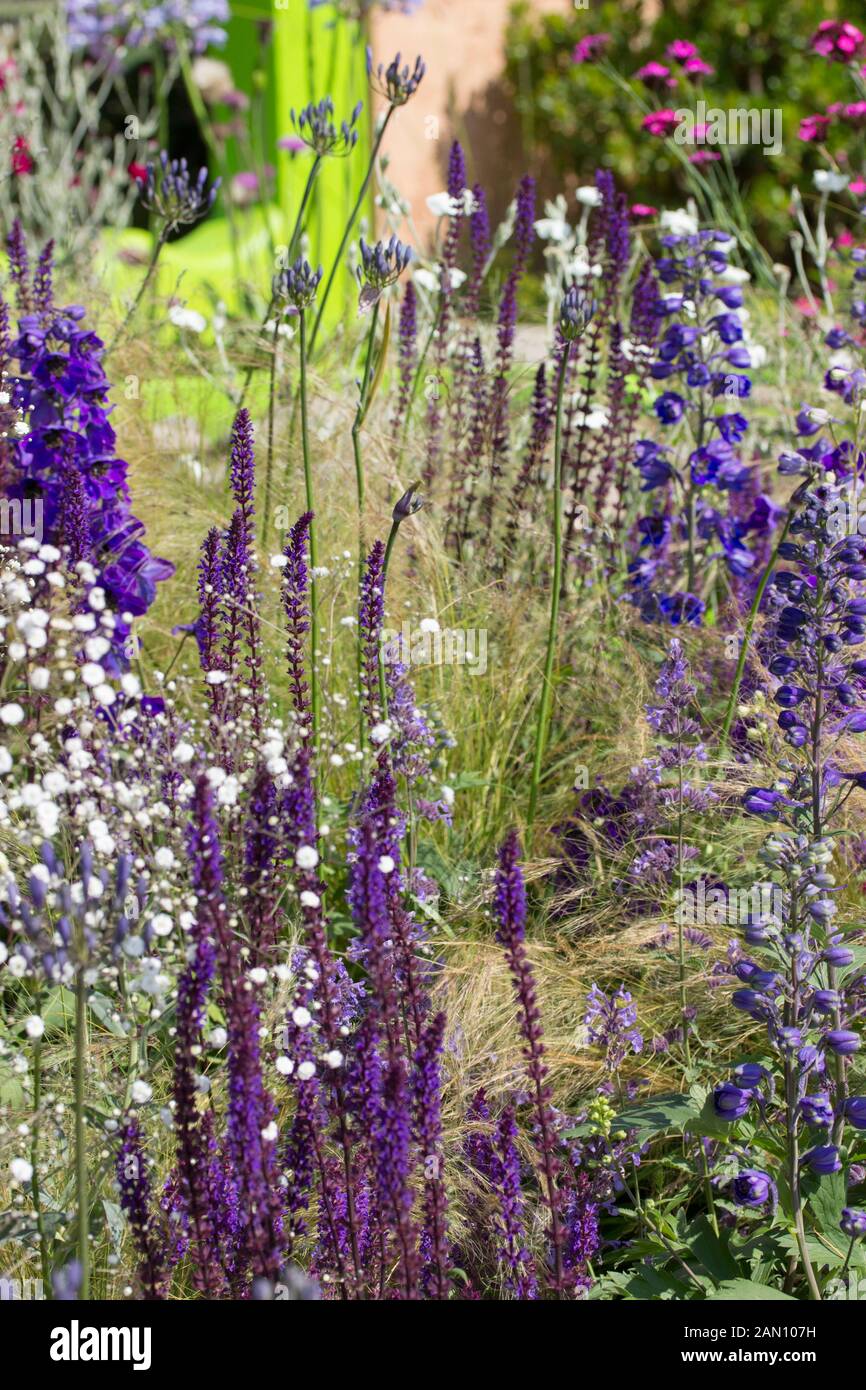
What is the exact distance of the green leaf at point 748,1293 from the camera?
2.06 metres

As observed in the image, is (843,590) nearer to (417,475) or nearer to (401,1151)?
(401,1151)

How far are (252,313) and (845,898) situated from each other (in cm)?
404

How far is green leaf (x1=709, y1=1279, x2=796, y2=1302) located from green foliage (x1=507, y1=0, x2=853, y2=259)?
9.49 metres

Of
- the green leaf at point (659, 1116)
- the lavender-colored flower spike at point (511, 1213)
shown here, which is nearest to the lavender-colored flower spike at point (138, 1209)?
the lavender-colored flower spike at point (511, 1213)

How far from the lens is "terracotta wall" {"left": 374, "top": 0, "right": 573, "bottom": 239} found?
10.3 meters

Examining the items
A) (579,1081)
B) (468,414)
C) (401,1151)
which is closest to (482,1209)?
(579,1081)

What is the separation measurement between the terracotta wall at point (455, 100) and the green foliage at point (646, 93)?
0.19 meters

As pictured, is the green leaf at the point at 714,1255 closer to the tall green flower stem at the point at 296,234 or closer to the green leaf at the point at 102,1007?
the green leaf at the point at 102,1007

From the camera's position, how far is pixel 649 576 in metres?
3.90

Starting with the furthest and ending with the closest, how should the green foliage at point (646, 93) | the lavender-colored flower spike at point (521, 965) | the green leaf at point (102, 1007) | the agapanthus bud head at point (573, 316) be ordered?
the green foliage at point (646, 93)
the agapanthus bud head at point (573, 316)
the green leaf at point (102, 1007)
the lavender-colored flower spike at point (521, 965)

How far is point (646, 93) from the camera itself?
10.4 m

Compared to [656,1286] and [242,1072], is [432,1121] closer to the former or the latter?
[242,1072]

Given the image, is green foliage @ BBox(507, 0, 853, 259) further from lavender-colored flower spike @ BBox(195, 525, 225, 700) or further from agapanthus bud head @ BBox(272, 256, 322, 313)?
lavender-colored flower spike @ BBox(195, 525, 225, 700)

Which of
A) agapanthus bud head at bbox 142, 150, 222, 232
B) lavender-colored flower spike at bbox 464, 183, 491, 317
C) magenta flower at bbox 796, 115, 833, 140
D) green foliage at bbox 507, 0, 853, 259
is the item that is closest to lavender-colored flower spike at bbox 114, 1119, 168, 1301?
agapanthus bud head at bbox 142, 150, 222, 232
